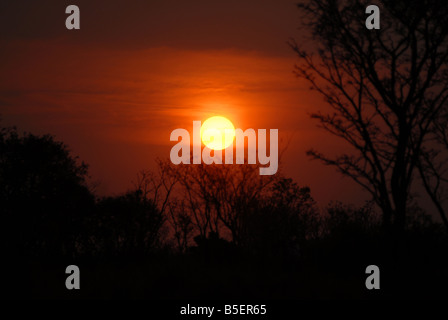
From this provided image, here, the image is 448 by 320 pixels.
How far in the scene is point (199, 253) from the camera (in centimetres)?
2294

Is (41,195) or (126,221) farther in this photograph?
(126,221)

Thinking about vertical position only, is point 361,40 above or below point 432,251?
above

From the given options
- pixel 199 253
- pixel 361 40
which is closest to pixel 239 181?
pixel 199 253

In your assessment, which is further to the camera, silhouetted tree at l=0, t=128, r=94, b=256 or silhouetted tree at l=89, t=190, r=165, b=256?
silhouetted tree at l=89, t=190, r=165, b=256

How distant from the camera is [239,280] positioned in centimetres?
1492

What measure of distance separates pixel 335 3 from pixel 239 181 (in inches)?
821

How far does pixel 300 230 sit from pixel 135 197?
489 inches

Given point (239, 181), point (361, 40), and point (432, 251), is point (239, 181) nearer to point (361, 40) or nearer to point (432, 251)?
point (432, 251)

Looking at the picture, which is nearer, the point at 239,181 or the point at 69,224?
the point at 69,224

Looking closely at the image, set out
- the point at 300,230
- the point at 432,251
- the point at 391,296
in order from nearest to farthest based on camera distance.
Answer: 1. the point at 391,296
2. the point at 432,251
3. the point at 300,230

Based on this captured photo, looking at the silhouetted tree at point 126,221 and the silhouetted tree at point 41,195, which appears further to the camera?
the silhouetted tree at point 126,221
